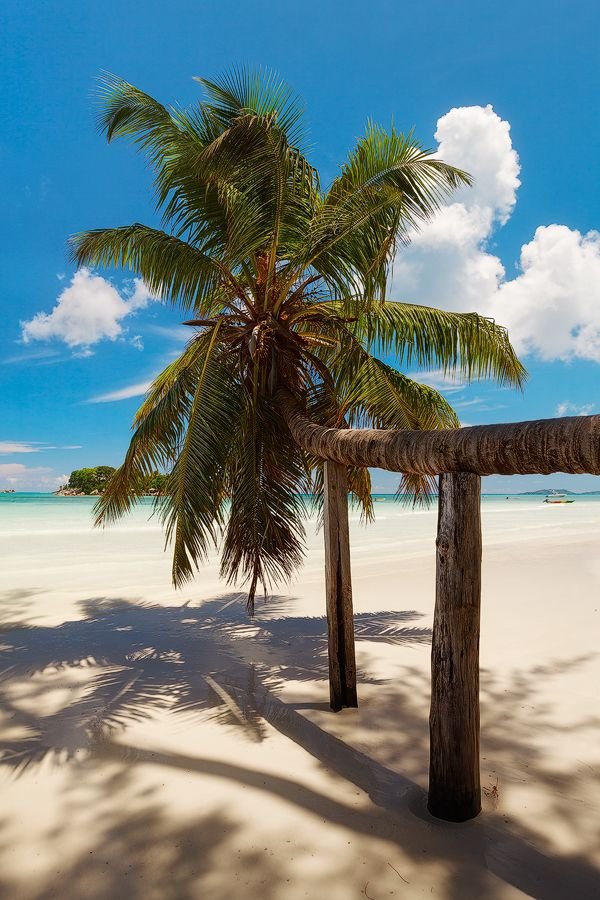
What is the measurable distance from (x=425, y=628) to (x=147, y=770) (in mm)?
4590

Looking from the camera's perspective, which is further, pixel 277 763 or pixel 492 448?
pixel 277 763

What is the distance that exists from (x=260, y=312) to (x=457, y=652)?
4.23 metres

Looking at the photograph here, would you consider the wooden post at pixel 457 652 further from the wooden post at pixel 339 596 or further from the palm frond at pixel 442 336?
the palm frond at pixel 442 336

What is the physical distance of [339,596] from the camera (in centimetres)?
463

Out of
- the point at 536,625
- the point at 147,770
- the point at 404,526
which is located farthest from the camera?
the point at 404,526

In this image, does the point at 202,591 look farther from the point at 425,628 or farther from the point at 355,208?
the point at 355,208

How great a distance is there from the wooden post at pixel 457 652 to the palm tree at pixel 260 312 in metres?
2.42

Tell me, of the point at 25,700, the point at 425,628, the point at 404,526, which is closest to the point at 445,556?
the point at 25,700

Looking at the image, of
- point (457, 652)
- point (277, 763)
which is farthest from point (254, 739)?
point (457, 652)

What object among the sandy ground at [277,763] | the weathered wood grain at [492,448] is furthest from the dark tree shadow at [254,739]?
the weathered wood grain at [492,448]

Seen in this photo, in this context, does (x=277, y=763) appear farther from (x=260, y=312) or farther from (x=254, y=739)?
(x=260, y=312)

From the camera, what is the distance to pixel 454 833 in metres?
3.01

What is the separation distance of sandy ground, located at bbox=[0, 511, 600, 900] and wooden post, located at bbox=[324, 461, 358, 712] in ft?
0.75

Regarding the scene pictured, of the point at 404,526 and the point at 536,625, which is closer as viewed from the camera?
the point at 536,625
